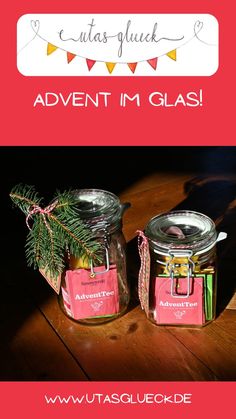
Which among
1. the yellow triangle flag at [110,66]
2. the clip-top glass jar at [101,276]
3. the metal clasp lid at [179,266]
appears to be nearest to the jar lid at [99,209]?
the clip-top glass jar at [101,276]

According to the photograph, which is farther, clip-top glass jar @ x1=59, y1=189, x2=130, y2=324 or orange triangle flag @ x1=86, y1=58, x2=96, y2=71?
orange triangle flag @ x1=86, y1=58, x2=96, y2=71

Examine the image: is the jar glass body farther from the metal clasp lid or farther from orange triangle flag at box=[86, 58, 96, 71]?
orange triangle flag at box=[86, 58, 96, 71]

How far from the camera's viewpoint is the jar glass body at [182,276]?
0.89 metres

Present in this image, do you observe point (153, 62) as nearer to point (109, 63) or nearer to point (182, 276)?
point (109, 63)

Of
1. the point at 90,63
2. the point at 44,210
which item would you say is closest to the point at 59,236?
the point at 44,210

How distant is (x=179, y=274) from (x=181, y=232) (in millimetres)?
74

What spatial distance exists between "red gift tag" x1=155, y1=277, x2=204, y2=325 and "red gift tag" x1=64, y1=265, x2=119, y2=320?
7 cm

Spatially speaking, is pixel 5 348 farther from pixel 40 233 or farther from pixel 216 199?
pixel 216 199

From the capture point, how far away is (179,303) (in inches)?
35.9

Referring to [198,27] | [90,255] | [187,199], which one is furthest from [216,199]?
[90,255]

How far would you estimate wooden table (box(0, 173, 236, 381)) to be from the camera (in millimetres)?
841

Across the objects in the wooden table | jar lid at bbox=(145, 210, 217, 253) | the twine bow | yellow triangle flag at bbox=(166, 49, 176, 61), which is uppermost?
yellow triangle flag at bbox=(166, 49, 176, 61)

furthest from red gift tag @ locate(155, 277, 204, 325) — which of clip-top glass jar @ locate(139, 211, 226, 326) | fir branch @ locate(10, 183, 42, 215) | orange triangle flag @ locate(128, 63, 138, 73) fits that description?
orange triangle flag @ locate(128, 63, 138, 73)

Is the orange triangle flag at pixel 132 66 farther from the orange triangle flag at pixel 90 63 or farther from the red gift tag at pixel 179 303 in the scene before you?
the red gift tag at pixel 179 303
